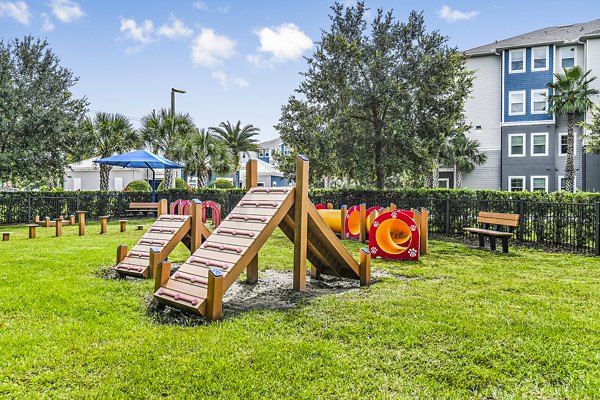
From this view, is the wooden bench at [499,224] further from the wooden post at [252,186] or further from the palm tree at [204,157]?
the palm tree at [204,157]

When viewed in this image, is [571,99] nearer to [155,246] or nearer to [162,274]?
[155,246]

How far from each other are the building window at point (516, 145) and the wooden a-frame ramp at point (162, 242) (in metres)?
27.7

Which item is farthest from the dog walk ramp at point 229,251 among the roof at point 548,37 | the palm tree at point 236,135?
the palm tree at point 236,135

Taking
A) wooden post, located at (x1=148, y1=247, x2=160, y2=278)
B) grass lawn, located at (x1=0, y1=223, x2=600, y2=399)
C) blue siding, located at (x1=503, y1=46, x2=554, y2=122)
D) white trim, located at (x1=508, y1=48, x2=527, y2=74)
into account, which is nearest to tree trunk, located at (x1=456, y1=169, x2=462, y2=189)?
blue siding, located at (x1=503, y1=46, x2=554, y2=122)

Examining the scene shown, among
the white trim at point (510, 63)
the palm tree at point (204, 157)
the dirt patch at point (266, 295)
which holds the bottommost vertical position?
the dirt patch at point (266, 295)

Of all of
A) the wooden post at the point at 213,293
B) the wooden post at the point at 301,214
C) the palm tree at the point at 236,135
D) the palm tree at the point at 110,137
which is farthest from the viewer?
the palm tree at the point at 236,135

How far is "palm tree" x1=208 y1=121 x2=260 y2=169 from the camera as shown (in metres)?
48.5

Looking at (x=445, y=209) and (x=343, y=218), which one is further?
(x=445, y=209)

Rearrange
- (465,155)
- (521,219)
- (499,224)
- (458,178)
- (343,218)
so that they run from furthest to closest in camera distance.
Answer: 1. (458,178)
2. (465,155)
3. (343,218)
4. (521,219)
5. (499,224)

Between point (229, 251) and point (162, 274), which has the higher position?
point (229, 251)

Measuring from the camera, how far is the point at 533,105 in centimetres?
2914

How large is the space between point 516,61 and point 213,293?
3144 centimetres

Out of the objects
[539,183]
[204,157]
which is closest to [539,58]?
[539,183]

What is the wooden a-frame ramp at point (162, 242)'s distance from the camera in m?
6.95
